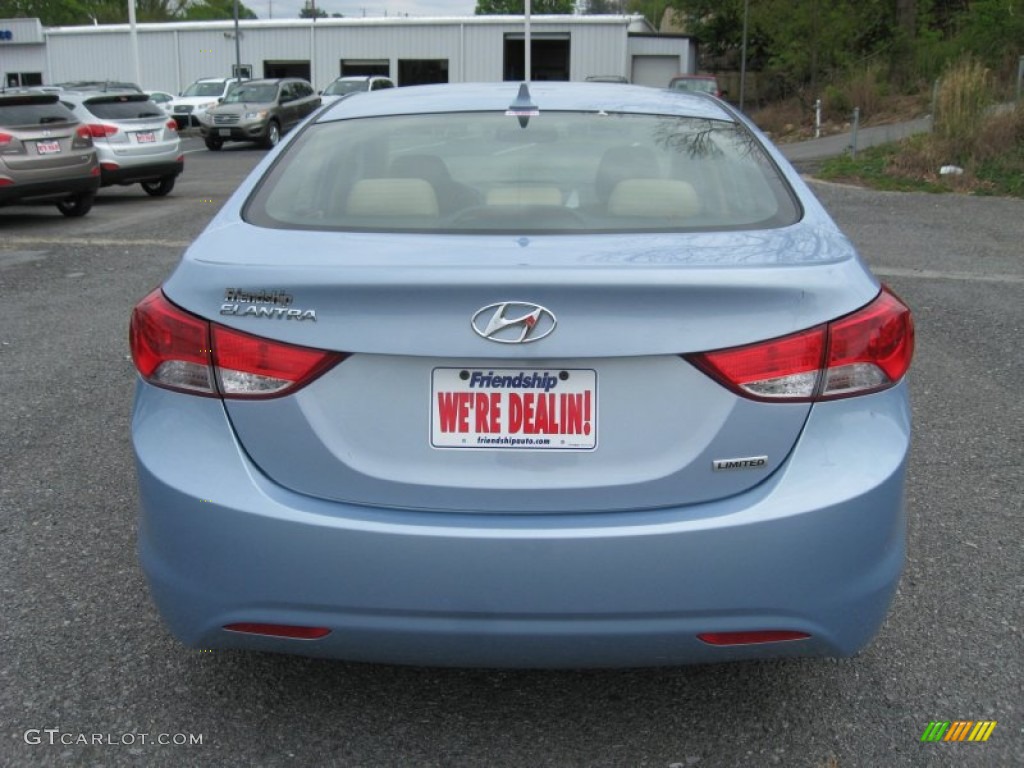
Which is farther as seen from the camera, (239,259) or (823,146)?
(823,146)

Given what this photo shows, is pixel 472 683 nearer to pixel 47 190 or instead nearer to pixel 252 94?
pixel 47 190

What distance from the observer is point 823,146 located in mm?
25141

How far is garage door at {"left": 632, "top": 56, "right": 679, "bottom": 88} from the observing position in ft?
175

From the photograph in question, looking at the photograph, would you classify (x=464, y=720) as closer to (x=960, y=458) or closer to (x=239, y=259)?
(x=239, y=259)

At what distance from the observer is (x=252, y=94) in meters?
30.1

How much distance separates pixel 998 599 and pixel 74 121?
13417 millimetres

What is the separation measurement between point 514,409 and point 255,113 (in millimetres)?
27997

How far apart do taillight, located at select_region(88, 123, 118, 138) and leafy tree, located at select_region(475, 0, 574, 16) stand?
99.1 metres

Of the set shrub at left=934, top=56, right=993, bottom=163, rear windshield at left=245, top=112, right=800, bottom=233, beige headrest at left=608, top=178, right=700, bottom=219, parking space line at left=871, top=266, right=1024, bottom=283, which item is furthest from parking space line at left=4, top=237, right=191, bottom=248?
shrub at left=934, top=56, right=993, bottom=163

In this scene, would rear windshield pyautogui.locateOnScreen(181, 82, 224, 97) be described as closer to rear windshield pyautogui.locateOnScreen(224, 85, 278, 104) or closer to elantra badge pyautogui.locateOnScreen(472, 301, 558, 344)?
rear windshield pyautogui.locateOnScreen(224, 85, 278, 104)

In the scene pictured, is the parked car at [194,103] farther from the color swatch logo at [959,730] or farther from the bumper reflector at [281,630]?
the color swatch logo at [959,730]

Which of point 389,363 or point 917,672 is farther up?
point 389,363

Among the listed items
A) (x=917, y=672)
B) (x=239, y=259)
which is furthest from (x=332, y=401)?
(x=917, y=672)

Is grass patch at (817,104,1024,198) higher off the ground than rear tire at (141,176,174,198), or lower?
higher
